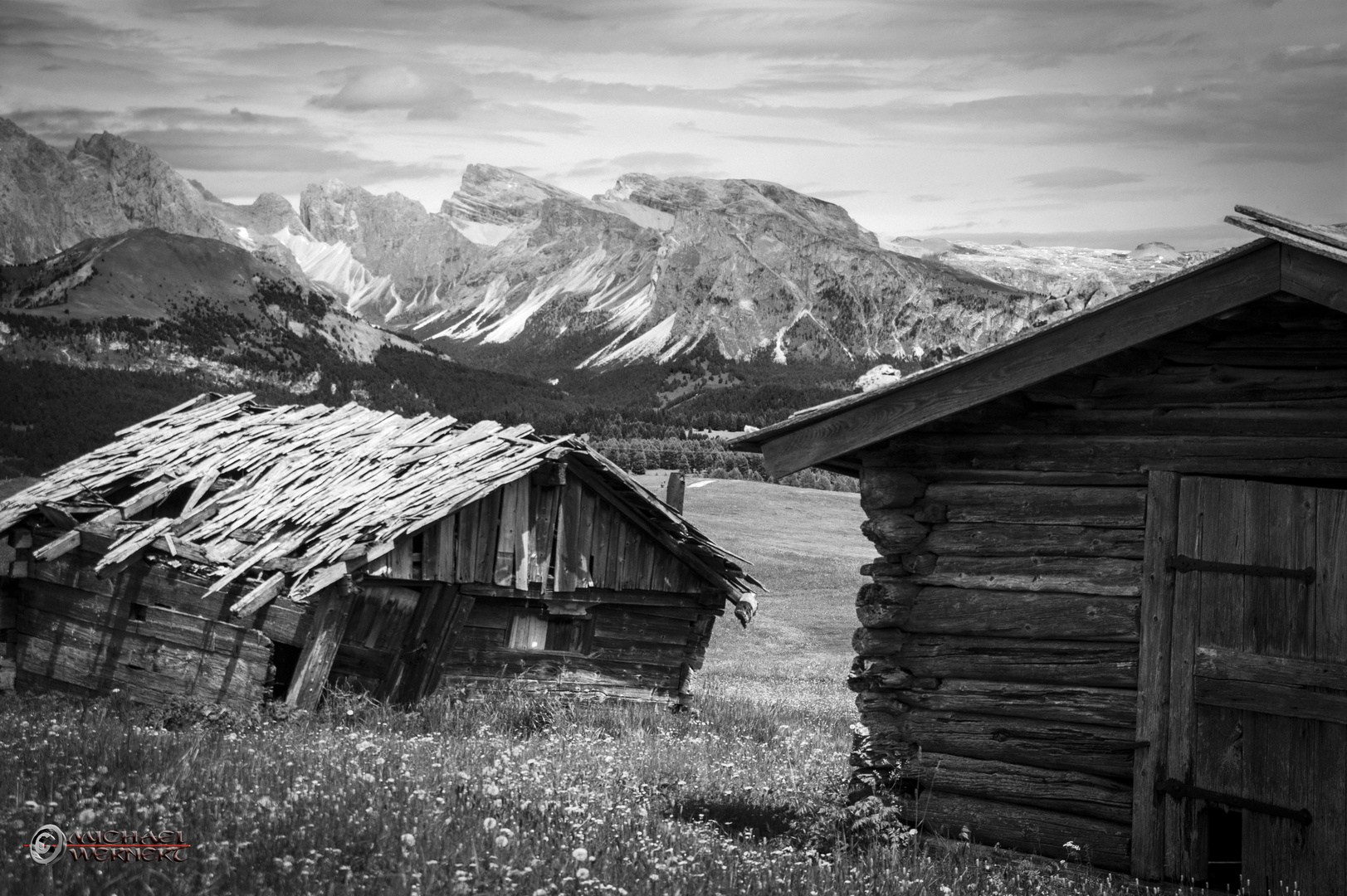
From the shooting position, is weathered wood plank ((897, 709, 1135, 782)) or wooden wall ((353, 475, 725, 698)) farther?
wooden wall ((353, 475, 725, 698))

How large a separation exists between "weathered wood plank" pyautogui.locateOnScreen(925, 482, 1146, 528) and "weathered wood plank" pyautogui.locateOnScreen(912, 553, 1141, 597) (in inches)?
9.6

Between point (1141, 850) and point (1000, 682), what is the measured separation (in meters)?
1.27

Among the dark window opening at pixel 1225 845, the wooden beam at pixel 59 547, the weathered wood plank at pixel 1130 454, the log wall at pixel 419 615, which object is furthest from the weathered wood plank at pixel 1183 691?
the wooden beam at pixel 59 547

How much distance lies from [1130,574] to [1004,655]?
96cm

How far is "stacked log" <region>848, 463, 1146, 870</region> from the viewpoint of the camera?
715cm

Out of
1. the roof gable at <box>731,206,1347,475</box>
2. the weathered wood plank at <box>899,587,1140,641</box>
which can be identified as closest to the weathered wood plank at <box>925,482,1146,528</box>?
the weathered wood plank at <box>899,587,1140,641</box>

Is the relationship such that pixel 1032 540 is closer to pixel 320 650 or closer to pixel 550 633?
pixel 320 650

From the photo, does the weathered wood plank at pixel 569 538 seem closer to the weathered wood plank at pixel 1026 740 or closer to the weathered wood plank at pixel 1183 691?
the weathered wood plank at pixel 1026 740

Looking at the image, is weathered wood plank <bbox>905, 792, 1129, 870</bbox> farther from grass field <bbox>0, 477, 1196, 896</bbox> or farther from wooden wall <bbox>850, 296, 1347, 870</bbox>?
grass field <bbox>0, 477, 1196, 896</bbox>

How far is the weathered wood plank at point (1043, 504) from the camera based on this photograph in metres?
7.20

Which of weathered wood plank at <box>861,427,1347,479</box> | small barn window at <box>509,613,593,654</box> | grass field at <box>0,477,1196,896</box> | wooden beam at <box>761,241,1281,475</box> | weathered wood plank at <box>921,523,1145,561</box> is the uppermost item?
wooden beam at <box>761,241,1281,475</box>

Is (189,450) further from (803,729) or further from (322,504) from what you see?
(803,729)
